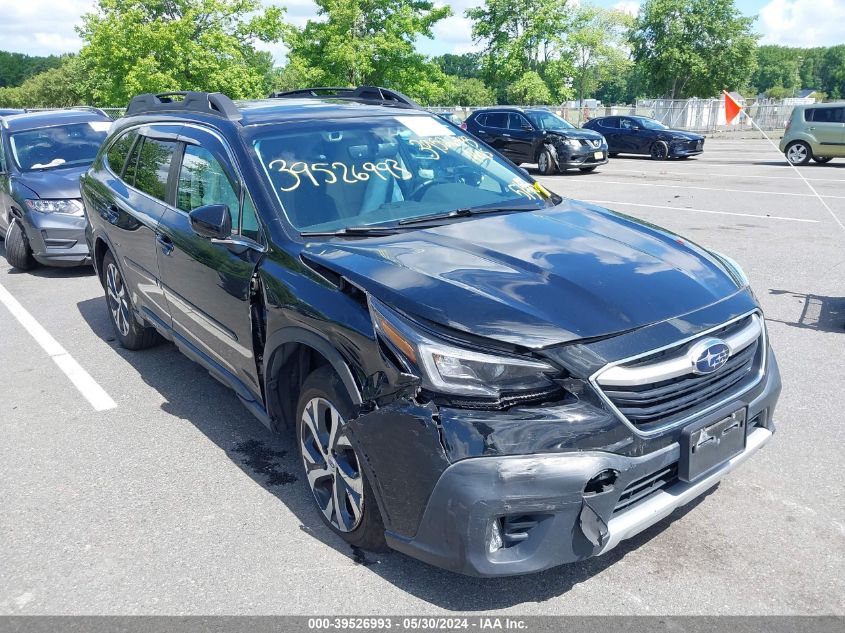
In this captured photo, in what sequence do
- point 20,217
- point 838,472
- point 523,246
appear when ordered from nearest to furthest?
1. point 523,246
2. point 838,472
3. point 20,217

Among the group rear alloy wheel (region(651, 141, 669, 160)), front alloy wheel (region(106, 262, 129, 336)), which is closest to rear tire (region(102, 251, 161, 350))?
front alloy wheel (region(106, 262, 129, 336))

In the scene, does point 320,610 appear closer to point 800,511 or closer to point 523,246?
point 523,246

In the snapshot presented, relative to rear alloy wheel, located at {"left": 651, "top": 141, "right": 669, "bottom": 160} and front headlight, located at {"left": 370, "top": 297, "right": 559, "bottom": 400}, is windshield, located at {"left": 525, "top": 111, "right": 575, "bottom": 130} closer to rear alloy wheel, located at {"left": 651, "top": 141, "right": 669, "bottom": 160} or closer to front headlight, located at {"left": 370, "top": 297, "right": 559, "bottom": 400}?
rear alloy wheel, located at {"left": 651, "top": 141, "right": 669, "bottom": 160}

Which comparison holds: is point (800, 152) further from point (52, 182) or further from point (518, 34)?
point (518, 34)

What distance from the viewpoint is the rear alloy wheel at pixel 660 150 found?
76.2 feet

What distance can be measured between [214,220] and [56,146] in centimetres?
756

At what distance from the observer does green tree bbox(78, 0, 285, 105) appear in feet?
110

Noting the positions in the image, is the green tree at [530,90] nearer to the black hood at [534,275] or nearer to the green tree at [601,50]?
the green tree at [601,50]

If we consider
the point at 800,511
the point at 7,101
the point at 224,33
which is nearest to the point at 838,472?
the point at 800,511

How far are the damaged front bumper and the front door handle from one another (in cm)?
257

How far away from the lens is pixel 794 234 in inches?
388

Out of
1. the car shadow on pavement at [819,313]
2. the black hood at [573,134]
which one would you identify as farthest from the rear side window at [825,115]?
the car shadow on pavement at [819,313]

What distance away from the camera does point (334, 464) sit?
10.6ft

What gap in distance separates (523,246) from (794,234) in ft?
25.6
